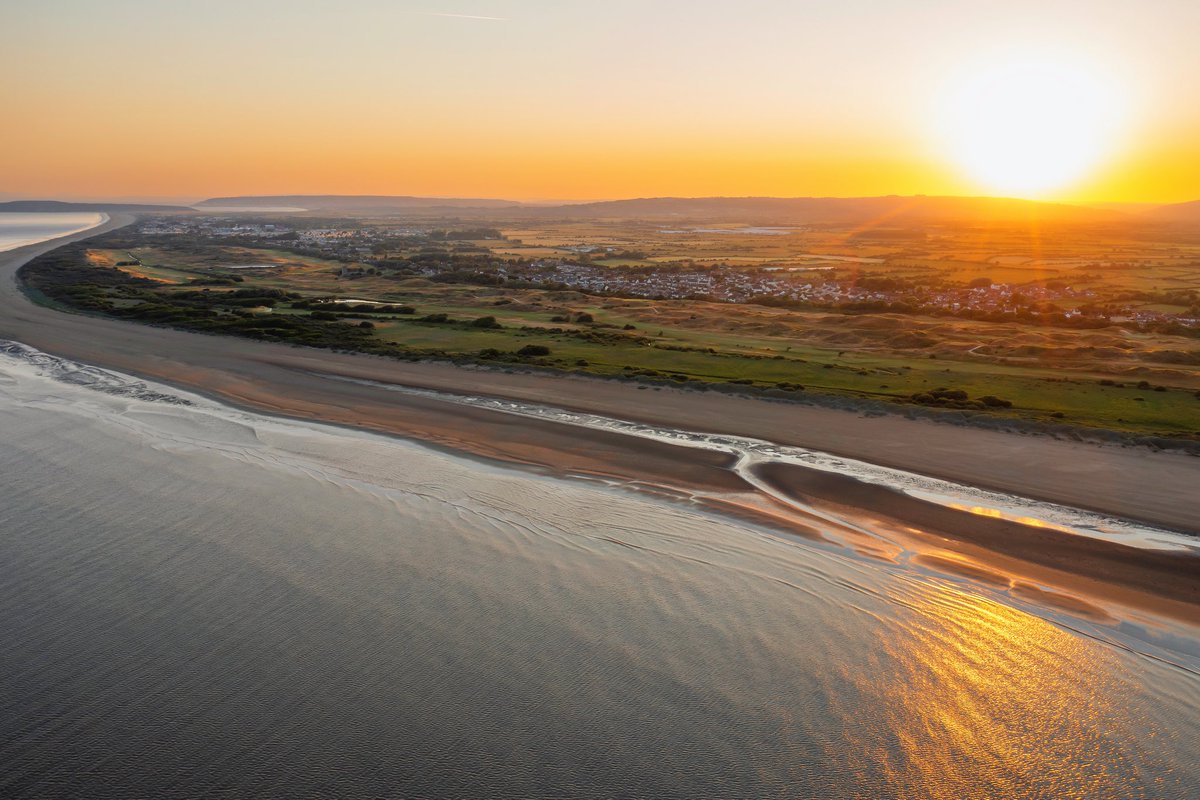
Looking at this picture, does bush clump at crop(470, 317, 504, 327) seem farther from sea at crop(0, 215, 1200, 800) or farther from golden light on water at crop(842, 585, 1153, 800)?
golden light on water at crop(842, 585, 1153, 800)

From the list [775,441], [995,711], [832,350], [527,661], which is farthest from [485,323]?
[995,711]

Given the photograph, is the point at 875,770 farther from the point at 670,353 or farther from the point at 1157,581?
the point at 670,353

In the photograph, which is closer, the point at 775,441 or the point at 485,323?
the point at 775,441

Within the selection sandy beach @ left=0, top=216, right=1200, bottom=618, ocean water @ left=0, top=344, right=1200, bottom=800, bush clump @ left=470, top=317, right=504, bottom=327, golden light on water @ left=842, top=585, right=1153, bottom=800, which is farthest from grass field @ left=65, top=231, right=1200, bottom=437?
golden light on water @ left=842, top=585, right=1153, bottom=800

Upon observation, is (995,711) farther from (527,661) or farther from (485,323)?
(485,323)

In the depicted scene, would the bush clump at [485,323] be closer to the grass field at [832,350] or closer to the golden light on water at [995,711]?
the grass field at [832,350]
